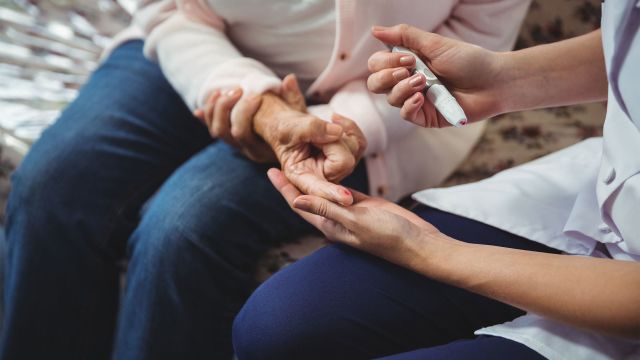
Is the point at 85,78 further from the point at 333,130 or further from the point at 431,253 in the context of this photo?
the point at 431,253

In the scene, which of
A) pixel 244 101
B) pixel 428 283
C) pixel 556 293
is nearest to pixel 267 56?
pixel 244 101

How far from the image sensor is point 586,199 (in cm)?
59

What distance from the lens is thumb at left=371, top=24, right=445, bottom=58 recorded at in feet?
1.92

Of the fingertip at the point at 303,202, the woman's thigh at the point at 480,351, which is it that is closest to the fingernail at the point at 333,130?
the fingertip at the point at 303,202

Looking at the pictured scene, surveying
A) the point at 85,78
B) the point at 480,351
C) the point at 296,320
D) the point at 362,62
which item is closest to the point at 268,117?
the point at 362,62

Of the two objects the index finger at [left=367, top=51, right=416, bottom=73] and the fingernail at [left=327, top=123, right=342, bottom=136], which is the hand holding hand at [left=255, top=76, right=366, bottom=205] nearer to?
the fingernail at [left=327, top=123, right=342, bottom=136]

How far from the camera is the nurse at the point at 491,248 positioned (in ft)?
1.60

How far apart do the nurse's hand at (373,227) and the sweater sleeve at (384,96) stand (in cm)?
15

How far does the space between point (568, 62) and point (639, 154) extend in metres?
0.16

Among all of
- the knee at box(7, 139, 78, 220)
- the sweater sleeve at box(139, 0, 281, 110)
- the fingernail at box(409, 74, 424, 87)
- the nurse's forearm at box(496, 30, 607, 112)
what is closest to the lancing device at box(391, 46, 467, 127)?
the fingernail at box(409, 74, 424, 87)

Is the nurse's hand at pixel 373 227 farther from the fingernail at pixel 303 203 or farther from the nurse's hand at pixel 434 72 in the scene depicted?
the nurse's hand at pixel 434 72

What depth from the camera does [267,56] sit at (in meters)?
0.84

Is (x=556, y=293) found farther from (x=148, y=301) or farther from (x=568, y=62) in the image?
(x=148, y=301)

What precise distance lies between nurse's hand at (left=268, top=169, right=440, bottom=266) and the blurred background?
190 mm
